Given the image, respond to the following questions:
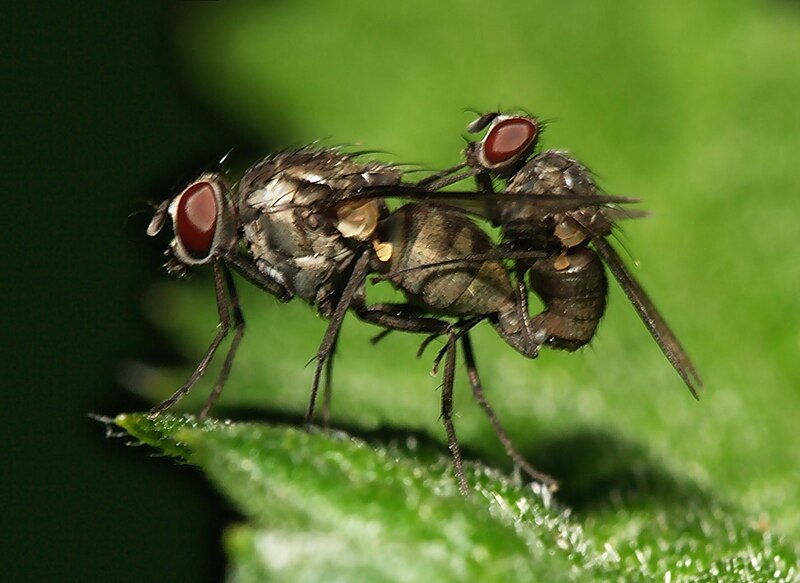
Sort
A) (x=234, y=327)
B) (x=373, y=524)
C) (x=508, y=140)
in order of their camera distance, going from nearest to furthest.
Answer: (x=373, y=524)
(x=508, y=140)
(x=234, y=327)

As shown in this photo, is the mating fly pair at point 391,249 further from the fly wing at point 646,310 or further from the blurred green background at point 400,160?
the blurred green background at point 400,160

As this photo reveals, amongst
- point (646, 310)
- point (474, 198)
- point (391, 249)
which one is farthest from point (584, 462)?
point (474, 198)

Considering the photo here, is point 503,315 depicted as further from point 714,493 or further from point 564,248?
point 714,493

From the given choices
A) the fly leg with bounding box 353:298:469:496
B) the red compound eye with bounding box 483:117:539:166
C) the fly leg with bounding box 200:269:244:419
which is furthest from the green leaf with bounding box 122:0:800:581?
the red compound eye with bounding box 483:117:539:166

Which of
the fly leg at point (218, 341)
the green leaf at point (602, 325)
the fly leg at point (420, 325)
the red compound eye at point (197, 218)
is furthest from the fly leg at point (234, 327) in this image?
the fly leg at point (420, 325)

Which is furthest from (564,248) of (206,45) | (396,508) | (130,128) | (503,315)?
(206,45)

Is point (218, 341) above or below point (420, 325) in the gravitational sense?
above

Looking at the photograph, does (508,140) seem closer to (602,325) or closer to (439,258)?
(439,258)
